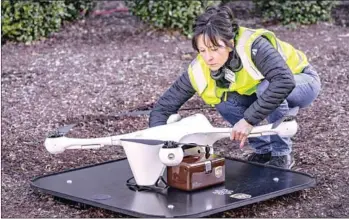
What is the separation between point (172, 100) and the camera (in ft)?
13.8

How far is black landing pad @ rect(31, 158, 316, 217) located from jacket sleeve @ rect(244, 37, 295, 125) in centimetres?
31

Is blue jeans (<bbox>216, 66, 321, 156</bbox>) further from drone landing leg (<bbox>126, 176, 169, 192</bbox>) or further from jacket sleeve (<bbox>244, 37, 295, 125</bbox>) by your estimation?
drone landing leg (<bbox>126, 176, 169, 192</bbox>)

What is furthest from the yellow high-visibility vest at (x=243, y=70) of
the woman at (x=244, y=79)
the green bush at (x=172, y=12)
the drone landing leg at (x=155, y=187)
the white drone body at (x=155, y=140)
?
the green bush at (x=172, y=12)

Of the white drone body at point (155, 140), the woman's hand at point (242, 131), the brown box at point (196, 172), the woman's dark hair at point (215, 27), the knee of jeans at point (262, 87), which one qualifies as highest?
the woman's dark hair at point (215, 27)

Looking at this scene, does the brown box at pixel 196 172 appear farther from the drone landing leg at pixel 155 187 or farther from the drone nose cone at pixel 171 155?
the drone nose cone at pixel 171 155

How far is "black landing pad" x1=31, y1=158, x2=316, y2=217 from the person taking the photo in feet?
12.0

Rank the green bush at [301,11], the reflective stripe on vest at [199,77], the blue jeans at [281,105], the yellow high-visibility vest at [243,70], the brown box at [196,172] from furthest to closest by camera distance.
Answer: the green bush at [301,11] < the blue jeans at [281,105] < the reflective stripe on vest at [199,77] < the yellow high-visibility vest at [243,70] < the brown box at [196,172]

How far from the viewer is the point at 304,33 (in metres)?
7.71

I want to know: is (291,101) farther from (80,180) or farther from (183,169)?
(80,180)

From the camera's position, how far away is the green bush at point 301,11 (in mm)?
7922

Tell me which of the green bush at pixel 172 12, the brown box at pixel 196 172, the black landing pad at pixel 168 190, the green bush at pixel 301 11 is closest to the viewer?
the black landing pad at pixel 168 190

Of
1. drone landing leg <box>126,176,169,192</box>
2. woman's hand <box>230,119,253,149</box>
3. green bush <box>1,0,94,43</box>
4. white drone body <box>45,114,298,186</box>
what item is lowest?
green bush <box>1,0,94,43</box>

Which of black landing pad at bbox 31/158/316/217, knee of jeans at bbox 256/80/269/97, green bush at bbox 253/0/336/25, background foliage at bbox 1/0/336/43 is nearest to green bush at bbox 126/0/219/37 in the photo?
background foliage at bbox 1/0/336/43

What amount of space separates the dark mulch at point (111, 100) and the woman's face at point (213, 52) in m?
0.66
